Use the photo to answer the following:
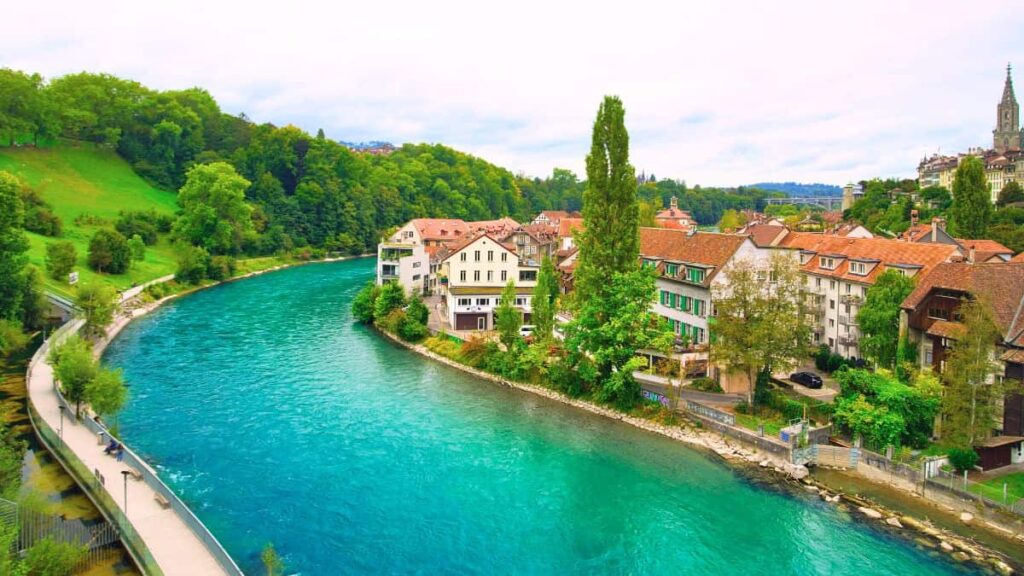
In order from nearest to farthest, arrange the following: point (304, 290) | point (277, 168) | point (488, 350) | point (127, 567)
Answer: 1. point (127, 567)
2. point (488, 350)
3. point (304, 290)
4. point (277, 168)

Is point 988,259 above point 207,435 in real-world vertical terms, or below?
above

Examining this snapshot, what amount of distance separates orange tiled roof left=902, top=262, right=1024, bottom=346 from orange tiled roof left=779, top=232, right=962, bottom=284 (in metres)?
3.62

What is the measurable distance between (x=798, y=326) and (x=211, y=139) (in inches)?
4131

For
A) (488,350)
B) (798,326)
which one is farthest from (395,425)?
(798,326)

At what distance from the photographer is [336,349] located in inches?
1737

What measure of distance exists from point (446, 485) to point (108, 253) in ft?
163

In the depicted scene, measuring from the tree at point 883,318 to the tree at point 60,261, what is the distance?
55.7 m

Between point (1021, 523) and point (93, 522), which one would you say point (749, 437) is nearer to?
point (1021, 523)

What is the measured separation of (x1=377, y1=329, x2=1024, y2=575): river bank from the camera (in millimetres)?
19391

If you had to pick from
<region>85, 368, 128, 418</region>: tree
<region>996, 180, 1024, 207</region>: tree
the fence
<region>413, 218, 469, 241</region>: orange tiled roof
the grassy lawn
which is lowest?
the grassy lawn

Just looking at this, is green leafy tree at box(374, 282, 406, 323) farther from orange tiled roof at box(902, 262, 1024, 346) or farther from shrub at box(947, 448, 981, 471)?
shrub at box(947, 448, 981, 471)

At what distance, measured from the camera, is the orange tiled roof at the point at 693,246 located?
35.2 m

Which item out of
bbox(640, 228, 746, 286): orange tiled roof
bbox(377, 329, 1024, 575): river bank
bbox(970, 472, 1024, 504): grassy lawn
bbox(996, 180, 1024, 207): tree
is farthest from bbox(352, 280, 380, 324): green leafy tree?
bbox(996, 180, 1024, 207): tree

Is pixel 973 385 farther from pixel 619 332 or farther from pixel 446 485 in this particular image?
pixel 446 485
